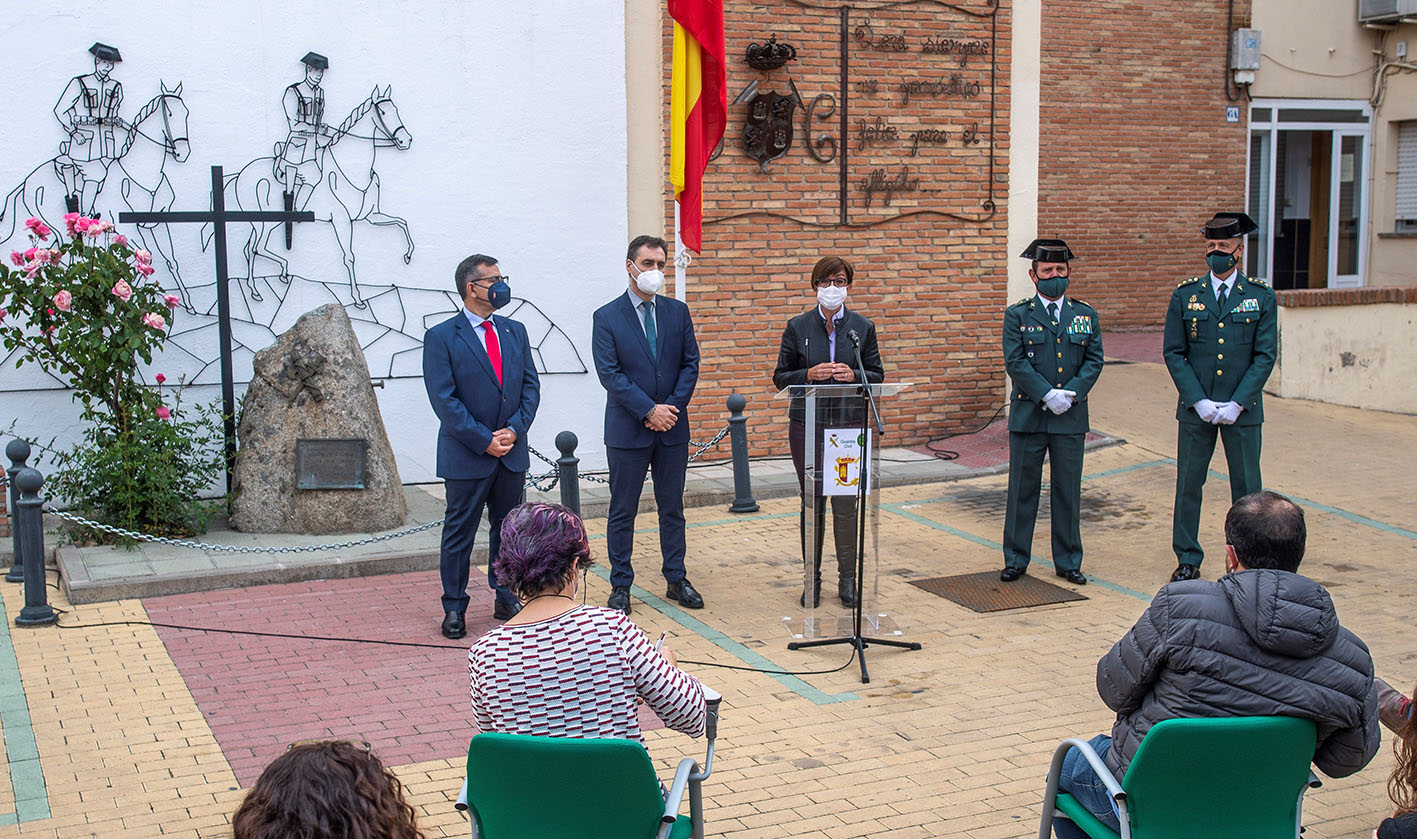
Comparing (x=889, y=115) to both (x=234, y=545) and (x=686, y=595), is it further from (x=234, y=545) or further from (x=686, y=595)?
(x=234, y=545)

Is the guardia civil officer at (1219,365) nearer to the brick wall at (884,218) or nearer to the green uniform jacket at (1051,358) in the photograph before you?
the green uniform jacket at (1051,358)

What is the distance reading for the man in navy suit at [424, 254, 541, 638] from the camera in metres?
7.12

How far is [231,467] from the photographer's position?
973 cm

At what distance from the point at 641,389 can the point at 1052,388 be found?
2565mm

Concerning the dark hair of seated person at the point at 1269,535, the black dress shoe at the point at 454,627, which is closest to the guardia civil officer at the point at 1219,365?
the black dress shoe at the point at 454,627

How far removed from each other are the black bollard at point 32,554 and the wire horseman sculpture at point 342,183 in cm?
318

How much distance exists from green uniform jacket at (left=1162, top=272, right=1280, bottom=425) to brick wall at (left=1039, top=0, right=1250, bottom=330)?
9.75 metres

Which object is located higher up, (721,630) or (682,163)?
(682,163)

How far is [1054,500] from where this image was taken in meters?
8.42

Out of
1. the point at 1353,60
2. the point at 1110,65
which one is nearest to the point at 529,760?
the point at 1110,65

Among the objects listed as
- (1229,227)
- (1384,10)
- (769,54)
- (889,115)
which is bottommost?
(1229,227)

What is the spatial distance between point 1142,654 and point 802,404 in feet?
14.0

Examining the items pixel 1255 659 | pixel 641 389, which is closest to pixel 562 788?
pixel 1255 659

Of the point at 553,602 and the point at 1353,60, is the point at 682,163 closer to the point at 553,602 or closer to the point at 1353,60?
the point at 553,602
